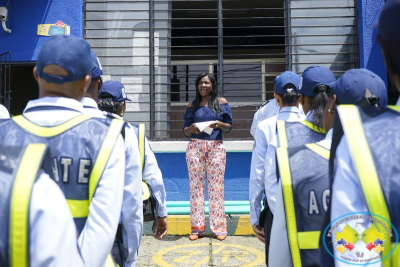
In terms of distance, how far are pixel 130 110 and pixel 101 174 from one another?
222 inches

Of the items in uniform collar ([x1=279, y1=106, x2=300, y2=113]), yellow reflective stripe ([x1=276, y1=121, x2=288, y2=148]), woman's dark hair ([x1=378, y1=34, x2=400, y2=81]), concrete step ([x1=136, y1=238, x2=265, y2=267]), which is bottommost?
concrete step ([x1=136, y1=238, x2=265, y2=267])

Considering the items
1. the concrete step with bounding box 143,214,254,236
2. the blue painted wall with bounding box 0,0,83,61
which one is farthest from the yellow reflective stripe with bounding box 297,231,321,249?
the blue painted wall with bounding box 0,0,83,61

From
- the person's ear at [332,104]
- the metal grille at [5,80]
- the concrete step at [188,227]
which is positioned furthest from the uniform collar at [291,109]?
the metal grille at [5,80]

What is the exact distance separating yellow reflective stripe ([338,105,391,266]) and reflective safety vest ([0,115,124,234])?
37.1 inches

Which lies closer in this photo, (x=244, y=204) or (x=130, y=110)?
(x=244, y=204)

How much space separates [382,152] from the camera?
119cm

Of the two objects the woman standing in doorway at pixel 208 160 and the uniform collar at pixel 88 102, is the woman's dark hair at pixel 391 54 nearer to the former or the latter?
the uniform collar at pixel 88 102

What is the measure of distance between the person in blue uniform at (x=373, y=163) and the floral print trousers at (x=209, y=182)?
15.8 feet

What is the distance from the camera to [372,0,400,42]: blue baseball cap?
126cm

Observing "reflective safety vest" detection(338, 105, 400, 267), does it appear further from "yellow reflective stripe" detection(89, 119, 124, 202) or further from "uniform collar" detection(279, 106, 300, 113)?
"uniform collar" detection(279, 106, 300, 113)

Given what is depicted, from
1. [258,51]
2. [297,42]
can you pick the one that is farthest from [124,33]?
[258,51]

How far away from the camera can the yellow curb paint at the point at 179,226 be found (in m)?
6.41

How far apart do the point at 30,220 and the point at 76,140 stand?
579 mm

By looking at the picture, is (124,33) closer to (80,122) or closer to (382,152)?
(80,122)
